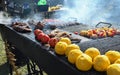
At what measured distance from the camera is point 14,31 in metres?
5.14

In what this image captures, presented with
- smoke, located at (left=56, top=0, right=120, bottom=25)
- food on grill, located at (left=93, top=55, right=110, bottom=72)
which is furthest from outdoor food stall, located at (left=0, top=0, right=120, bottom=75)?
smoke, located at (left=56, top=0, right=120, bottom=25)

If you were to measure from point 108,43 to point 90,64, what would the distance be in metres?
1.33

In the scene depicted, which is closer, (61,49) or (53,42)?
(61,49)

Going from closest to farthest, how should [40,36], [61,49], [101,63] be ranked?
[101,63] → [61,49] → [40,36]

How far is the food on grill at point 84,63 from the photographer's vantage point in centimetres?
257

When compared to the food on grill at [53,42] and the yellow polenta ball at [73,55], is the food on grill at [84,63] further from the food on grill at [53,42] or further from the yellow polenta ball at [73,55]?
the food on grill at [53,42]

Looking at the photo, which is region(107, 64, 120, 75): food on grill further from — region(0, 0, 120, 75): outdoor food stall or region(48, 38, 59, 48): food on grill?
region(48, 38, 59, 48): food on grill

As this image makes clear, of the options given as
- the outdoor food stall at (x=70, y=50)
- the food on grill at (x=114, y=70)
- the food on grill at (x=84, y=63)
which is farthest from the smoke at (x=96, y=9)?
the food on grill at (x=114, y=70)

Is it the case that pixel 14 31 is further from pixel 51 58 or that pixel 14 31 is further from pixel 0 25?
pixel 51 58

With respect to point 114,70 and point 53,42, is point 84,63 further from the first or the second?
point 53,42

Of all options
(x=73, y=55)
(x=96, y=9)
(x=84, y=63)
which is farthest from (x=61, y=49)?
(x=96, y=9)

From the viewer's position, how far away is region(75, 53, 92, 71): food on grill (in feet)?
8.42

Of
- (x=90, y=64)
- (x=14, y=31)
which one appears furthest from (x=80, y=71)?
(x=14, y=31)

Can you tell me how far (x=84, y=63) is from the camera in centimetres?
255
